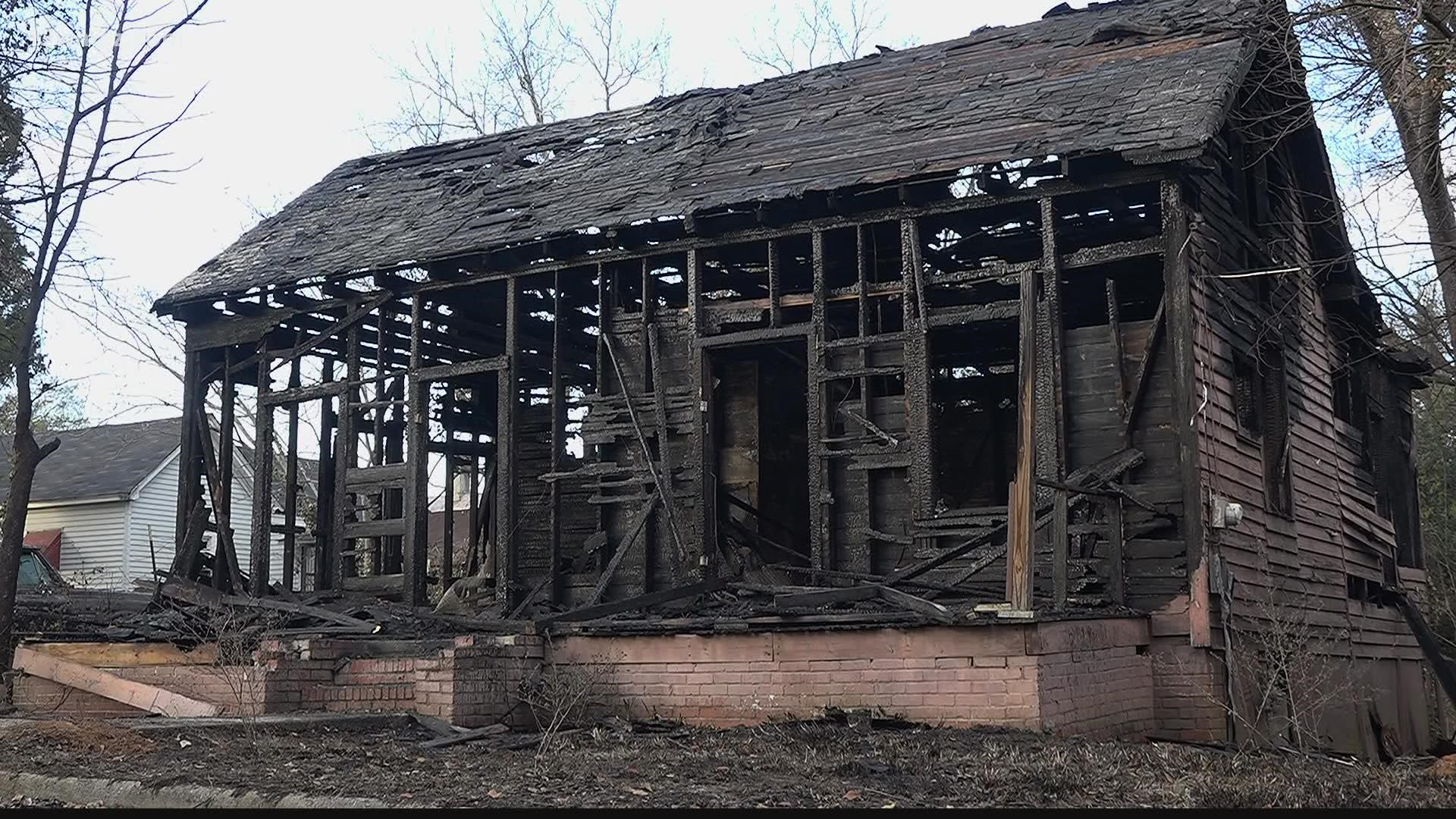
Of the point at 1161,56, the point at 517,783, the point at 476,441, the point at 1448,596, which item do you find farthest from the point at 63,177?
the point at 1448,596

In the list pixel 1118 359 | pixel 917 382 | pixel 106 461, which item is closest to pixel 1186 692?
pixel 1118 359

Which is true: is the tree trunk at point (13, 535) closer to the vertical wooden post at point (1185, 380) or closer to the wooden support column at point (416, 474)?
the wooden support column at point (416, 474)

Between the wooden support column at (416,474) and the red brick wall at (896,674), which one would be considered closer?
the red brick wall at (896,674)

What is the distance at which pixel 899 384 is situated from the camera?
15.5m

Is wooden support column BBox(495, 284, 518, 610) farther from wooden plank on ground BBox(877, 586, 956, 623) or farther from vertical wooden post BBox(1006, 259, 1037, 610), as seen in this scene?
vertical wooden post BBox(1006, 259, 1037, 610)

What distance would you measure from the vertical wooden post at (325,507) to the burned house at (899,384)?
0.07 m

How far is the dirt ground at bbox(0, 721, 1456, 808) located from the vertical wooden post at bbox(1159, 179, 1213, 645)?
7.76 feet

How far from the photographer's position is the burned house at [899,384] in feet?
40.4

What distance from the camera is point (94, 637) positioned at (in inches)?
576

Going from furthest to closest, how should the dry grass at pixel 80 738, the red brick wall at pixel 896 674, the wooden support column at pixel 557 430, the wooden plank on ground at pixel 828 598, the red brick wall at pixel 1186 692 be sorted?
1. the wooden support column at pixel 557 430
2. the wooden plank on ground at pixel 828 598
3. the red brick wall at pixel 1186 692
4. the red brick wall at pixel 896 674
5. the dry grass at pixel 80 738

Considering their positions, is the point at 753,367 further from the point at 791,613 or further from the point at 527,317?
the point at 791,613

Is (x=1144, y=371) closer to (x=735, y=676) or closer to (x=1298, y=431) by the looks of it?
(x=1298, y=431)

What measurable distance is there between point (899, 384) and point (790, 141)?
3.19 metres

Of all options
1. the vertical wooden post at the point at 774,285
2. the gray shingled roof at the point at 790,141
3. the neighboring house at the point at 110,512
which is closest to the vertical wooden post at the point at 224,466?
the gray shingled roof at the point at 790,141
